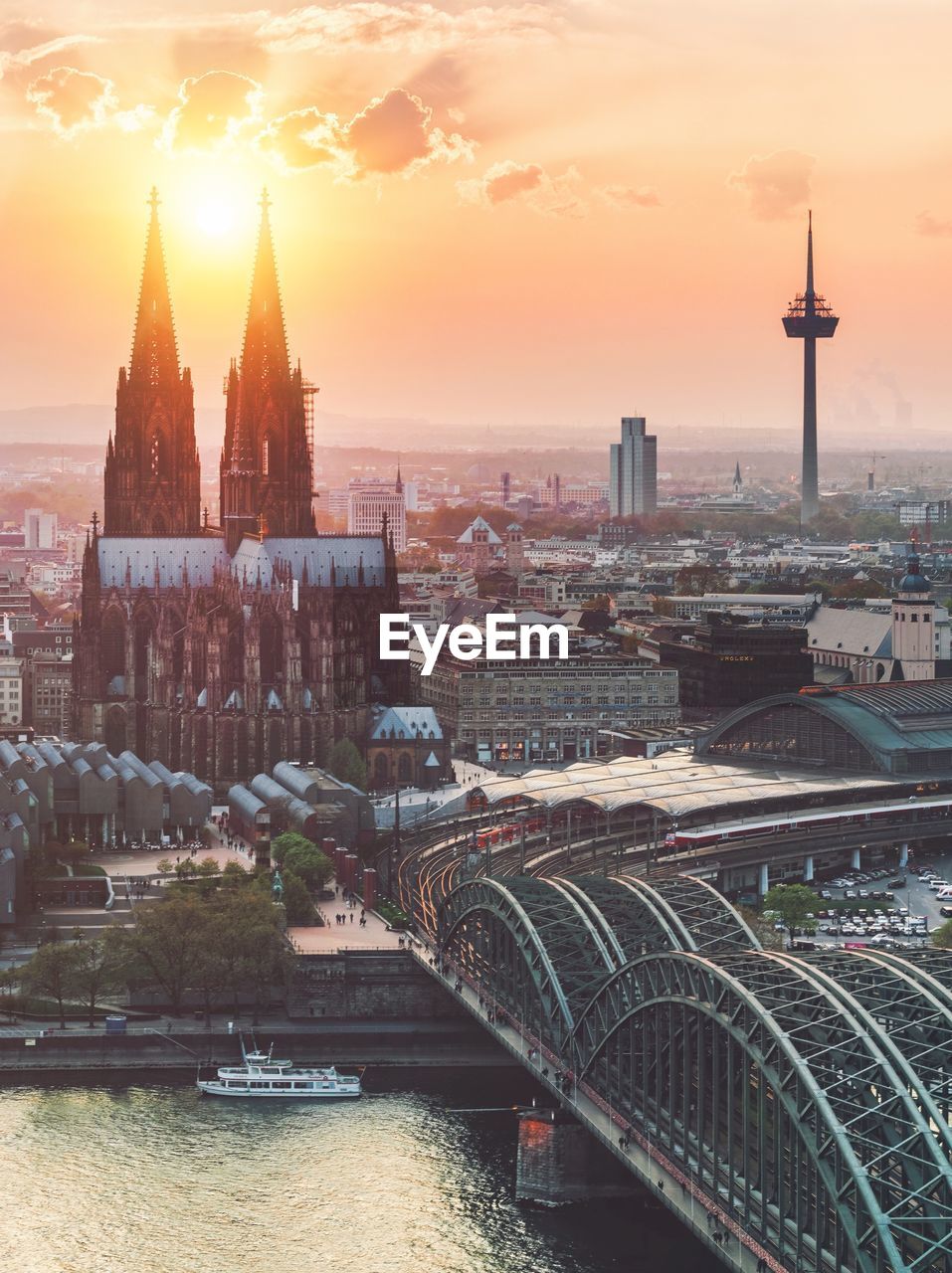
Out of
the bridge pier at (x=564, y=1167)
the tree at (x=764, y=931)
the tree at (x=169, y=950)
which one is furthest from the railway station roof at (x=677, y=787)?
the bridge pier at (x=564, y=1167)

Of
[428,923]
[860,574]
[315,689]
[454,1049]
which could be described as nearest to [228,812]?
[315,689]

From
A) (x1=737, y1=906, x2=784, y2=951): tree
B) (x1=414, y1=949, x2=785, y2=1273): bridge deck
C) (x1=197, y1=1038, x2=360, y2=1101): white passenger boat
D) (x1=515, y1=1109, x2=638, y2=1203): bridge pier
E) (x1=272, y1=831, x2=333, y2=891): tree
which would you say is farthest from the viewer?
(x1=272, y1=831, x2=333, y2=891): tree

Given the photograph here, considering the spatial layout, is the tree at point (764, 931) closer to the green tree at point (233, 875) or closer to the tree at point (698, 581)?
the green tree at point (233, 875)

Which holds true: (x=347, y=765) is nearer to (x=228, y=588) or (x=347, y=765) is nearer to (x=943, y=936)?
(x=228, y=588)

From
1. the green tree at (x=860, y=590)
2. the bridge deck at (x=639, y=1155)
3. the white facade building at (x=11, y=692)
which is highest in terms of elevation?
the green tree at (x=860, y=590)

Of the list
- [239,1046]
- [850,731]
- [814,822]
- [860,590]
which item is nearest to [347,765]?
[850,731]

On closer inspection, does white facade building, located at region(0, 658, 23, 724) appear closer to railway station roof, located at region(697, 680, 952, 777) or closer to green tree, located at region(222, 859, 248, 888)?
railway station roof, located at region(697, 680, 952, 777)

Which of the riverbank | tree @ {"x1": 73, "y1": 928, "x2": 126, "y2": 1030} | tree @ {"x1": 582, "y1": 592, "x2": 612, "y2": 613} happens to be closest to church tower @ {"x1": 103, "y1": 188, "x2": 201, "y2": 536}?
tree @ {"x1": 73, "y1": 928, "x2": 126, "y2": 1030}

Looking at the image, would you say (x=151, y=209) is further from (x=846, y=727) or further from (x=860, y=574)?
(x=860, y=574)
